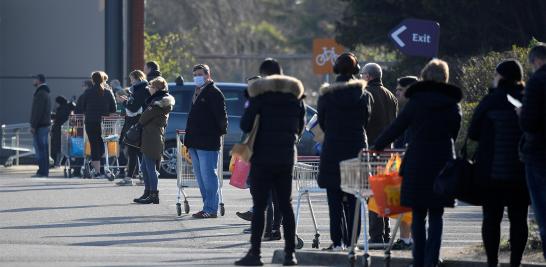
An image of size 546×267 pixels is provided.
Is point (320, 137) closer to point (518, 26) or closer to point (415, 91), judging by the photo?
point (415, 91)

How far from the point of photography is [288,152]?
1211cm

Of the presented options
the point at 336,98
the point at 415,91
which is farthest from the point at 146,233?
the point at 415,91

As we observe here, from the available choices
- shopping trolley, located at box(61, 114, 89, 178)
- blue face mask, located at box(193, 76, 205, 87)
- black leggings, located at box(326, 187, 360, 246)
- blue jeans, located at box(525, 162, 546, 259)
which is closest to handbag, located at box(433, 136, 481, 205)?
blue jeans, located at box(525, 162, 546, 259)

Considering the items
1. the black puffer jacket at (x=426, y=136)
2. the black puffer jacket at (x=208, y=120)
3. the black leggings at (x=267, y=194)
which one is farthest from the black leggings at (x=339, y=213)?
the black puffer jacket at (x=208, y=120)

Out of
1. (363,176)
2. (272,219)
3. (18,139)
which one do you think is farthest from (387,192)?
(18,139)

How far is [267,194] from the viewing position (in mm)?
12180

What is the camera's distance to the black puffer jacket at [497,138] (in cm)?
1098

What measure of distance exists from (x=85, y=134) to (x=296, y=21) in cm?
4785

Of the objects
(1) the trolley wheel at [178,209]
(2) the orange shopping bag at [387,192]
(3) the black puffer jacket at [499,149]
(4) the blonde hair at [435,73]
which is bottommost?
(1) the trolley wheel at [178,209]

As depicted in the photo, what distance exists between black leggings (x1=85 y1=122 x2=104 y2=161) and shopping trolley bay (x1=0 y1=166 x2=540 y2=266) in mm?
1609

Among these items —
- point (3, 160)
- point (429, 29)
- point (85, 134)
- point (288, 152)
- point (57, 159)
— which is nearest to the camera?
point (288, 152)

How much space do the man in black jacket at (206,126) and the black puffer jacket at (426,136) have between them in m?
5.45

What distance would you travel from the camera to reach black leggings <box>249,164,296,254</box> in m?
12.1

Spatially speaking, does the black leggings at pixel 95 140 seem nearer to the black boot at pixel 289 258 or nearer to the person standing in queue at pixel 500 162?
the black boot at pixel 289 258
